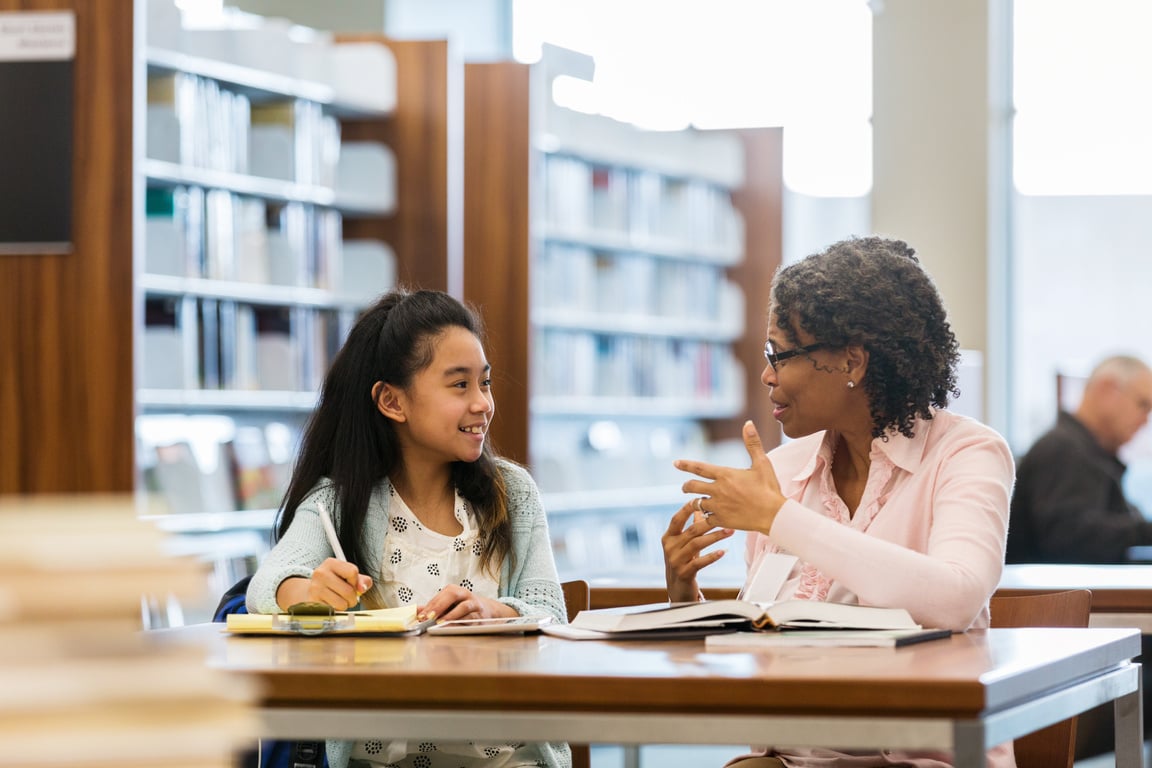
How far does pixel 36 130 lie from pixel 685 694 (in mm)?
3070

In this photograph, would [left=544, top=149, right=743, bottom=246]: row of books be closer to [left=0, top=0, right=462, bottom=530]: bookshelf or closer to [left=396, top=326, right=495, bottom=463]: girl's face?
[left=0, top=0, right=462, bottom=530]: bookshelf

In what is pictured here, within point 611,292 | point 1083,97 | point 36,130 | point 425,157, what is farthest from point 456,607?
point 1083,97

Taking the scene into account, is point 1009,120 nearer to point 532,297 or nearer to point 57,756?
point 532,297

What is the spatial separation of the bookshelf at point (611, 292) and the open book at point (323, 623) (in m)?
3.46

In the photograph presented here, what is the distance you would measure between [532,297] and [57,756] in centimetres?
493

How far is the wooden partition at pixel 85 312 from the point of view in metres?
3.68

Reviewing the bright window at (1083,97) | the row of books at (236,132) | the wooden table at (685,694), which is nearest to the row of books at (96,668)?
the wooden table at (685,694)

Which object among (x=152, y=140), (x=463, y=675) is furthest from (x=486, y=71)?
(x=463, y=675)

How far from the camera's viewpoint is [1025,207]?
21.6 feet

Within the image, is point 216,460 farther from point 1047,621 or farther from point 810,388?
point 1047,621

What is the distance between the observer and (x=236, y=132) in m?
4.60

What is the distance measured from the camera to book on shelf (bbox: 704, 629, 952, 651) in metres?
1.46

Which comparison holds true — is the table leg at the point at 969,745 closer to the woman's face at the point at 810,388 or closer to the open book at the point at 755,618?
the open book at the point at 755,618

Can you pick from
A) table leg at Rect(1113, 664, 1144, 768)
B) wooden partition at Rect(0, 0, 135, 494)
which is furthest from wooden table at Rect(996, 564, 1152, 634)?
wooden partition at Rect(0, 0, 135, 494)
